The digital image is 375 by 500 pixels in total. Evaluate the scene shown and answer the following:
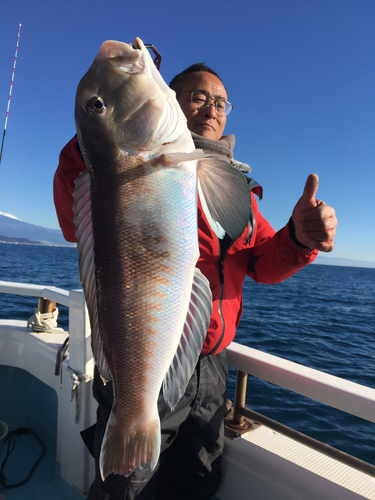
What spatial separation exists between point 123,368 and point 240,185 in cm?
80

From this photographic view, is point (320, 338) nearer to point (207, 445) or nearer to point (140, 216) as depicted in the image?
point (207, 445)

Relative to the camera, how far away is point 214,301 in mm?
1803

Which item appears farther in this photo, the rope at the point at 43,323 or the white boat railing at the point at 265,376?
the rope at the point at 43,323

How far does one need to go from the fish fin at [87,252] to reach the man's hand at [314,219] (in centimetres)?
84

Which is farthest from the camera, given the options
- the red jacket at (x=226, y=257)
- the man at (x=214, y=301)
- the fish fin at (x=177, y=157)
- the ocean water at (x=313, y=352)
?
the ocean water at (x=313, y=352)

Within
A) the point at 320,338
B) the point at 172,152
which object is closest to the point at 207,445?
the point at 172,152

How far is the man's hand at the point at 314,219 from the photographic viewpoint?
4.26ft

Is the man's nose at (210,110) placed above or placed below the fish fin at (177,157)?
above

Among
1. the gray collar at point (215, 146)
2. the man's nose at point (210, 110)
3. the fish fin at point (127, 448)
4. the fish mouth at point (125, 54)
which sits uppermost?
the man's nose at point (210, 110)

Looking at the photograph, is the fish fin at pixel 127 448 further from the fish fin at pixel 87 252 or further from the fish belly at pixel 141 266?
the fish fin at pixel 87 252

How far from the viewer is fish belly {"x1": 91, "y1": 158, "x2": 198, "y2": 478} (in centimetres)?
113

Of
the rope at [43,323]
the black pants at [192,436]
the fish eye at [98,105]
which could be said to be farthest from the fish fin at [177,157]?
the rope at [43,323]

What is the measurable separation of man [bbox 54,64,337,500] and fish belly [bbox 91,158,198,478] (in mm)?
453

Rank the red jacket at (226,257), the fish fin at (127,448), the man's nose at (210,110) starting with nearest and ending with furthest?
1. the fish fin at (127,448)
2. the red jacket at (226,257)
3. the man's nose at (210,110)
